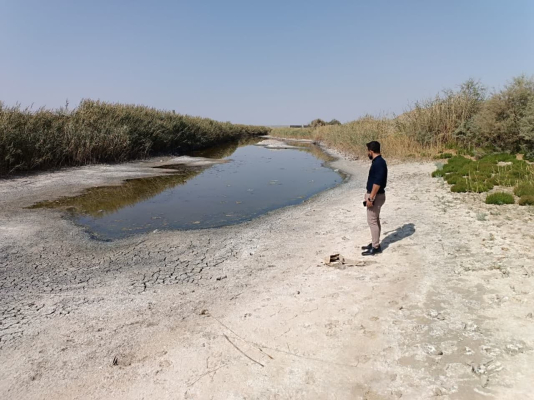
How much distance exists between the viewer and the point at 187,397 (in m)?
3.03

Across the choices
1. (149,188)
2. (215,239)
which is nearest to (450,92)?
(149,188)

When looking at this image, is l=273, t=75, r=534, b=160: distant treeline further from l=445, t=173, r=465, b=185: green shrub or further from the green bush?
the green bush

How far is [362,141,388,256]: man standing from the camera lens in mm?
5949

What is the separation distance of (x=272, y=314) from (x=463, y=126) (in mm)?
18509

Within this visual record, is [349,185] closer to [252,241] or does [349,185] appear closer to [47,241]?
[252,241]

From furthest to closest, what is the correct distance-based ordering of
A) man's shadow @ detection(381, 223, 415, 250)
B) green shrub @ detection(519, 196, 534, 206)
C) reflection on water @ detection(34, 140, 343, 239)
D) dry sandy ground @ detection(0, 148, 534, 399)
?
reflection on water @ detection(34, 140, 343, 239), green shrub @ detection(519, 196, 534, 206), man's shadow @ detection(381, 223, 415, 250), dry sandy ground @ detection(0, 148, 534, 399)

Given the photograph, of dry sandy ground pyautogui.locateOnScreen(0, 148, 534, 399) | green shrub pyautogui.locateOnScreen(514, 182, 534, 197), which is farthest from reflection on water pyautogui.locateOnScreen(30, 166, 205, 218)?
green shrub pyautogui.locateOnScreen(514, 182, 534, 197)

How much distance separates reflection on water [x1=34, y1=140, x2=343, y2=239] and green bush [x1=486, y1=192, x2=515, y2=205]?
18.8 feet

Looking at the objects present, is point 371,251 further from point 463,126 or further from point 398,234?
point 463,126

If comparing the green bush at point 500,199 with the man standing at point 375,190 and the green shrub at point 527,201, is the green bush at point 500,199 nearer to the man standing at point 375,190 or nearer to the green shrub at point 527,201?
the green shrub at point 527,201

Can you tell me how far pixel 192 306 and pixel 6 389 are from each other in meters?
2.02

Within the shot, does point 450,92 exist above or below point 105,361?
above

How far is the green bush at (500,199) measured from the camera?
8.49 metres

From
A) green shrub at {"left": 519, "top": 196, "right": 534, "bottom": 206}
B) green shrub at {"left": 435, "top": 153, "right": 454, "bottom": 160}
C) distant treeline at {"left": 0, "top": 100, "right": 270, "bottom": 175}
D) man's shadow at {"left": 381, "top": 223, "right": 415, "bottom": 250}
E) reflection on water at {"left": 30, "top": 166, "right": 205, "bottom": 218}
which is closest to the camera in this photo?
man's shadow at {"left": 381, "top": 223, "right": 415, "bottom": 250}
